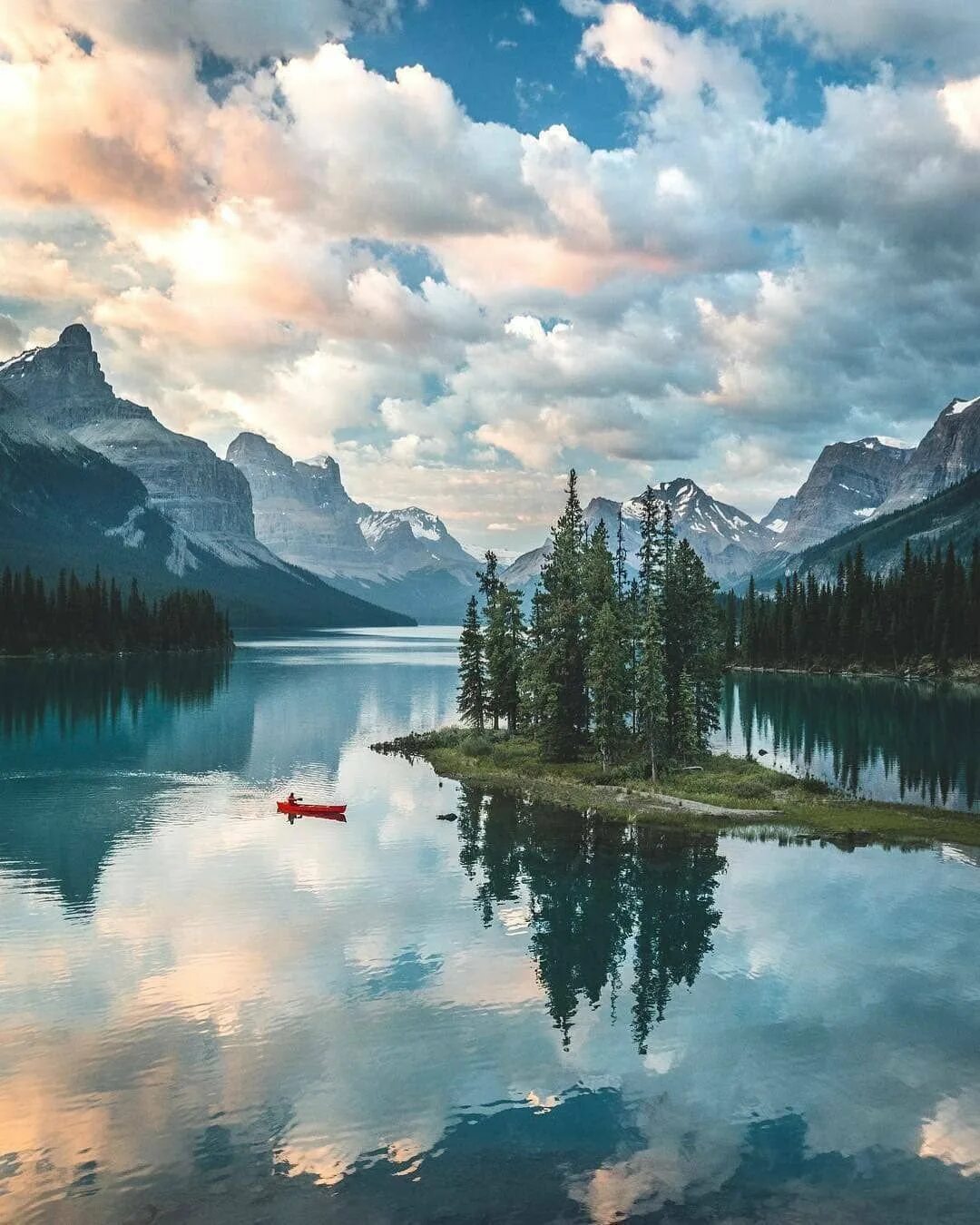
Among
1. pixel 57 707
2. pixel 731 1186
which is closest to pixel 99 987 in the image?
pixel 731 1186

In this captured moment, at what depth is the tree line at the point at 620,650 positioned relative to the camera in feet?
236

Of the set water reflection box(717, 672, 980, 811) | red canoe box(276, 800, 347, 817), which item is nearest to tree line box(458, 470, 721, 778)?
water reflection box(717, 672, 980, 811)

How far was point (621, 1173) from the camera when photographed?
71.5ft

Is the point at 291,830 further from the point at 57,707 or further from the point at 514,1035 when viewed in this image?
the point at 57,707

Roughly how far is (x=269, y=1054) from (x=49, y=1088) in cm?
601

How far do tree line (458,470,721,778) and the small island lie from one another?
152mm

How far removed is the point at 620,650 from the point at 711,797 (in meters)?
14.8

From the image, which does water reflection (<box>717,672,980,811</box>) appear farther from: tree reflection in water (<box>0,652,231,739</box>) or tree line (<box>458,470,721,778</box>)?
tree reflection in water (<box>0,652,231,739</box>)

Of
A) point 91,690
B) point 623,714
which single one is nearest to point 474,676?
point 623,714

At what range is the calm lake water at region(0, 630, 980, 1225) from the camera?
70.2 ft

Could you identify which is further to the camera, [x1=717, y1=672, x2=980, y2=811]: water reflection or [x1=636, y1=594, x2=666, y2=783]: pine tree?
[x1=717, y1=672, x2=980, y2=811]: water reflection

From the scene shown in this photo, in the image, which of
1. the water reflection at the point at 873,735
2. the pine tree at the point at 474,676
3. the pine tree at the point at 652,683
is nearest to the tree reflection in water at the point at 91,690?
the pine tree at the point at 474,676

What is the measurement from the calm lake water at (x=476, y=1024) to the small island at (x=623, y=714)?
7.10 metres

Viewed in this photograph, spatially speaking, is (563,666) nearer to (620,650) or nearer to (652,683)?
(620,650)
